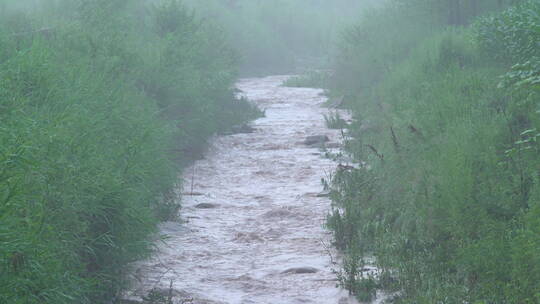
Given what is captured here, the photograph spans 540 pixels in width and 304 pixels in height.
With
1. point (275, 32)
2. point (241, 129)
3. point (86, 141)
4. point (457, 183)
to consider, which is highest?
point (275, 32)

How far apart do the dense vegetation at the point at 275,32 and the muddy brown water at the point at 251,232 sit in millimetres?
17537

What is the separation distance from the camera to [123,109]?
11.0 meters

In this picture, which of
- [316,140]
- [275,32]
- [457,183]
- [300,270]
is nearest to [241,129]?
[316,140]

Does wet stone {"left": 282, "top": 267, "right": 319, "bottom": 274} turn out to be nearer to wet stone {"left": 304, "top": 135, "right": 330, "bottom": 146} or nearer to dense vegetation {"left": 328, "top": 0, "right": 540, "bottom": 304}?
dense vegetation {"left": 328, "top": 0, "right": 540, "bottom": 304}

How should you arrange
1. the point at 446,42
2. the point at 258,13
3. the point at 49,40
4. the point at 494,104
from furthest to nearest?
the point at 258,13 → the point at 446,42 → the point at 49,40 → the point at 494,104

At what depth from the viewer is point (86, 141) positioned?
8102mm

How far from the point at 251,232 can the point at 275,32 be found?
112 ft

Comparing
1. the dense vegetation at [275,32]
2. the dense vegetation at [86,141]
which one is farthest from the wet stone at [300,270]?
the dense vegetation at [275,32]

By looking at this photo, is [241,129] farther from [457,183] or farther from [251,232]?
Answer: [457,183]

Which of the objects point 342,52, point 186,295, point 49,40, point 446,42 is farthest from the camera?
point 342,52

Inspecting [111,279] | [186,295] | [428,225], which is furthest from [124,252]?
[428,225]

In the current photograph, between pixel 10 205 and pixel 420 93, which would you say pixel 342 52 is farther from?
pixel 10 205

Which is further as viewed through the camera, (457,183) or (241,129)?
(241,129)

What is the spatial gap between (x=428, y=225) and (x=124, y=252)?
3.49 meters
